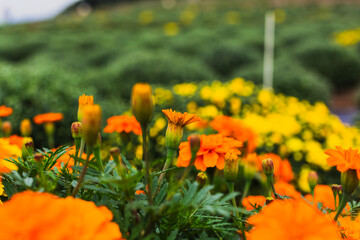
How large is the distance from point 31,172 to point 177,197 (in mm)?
258

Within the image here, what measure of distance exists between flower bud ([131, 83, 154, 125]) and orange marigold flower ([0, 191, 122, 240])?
0.53ft

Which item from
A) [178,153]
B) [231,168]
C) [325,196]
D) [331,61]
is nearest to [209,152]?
[231,168]

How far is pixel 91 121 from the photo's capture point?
48 cm

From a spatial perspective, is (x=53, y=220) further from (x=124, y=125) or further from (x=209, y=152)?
(x=124, y=125)

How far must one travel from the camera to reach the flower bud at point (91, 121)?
1.56ft

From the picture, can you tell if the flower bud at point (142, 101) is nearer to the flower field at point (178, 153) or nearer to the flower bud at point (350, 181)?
the flower field at point (178, 153)

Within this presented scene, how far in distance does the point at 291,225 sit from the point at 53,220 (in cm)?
27

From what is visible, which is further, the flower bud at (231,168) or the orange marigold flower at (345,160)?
the flower bud at (231,168)

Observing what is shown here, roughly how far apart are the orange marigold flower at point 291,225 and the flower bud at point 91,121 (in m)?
0.24

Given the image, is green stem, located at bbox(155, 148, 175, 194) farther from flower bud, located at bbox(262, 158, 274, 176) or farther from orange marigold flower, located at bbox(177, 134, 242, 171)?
flower bud, located at bbox(262, 158, 274, 176)

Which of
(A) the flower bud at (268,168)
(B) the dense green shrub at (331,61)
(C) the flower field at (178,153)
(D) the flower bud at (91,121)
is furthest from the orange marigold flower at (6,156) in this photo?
(B) the dense green shrub at (331,61)

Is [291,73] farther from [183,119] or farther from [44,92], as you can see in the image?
[183,119]

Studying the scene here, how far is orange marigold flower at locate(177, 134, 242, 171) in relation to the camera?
672mm

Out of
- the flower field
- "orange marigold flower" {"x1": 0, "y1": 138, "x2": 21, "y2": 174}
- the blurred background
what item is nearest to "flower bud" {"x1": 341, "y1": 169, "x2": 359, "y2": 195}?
the flower field
